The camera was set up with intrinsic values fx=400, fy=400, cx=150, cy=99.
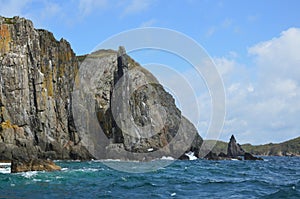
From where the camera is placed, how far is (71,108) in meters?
123

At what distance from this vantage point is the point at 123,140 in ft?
405

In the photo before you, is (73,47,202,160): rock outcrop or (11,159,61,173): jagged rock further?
(73,47,202,160): rock outcrop

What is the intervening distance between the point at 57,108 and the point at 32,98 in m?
11.0

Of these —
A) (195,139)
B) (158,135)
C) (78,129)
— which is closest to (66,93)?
(78,129)

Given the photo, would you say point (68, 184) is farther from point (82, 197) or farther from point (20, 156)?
point (20, 156)

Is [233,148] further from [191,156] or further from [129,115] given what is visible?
[129,115]

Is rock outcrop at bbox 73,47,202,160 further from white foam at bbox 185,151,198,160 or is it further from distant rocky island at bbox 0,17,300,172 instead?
white foam at bbox 185,151,198,160

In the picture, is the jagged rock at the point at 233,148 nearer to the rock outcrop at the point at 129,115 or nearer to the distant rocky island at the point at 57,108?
the rock outcrop at the point at 129,115

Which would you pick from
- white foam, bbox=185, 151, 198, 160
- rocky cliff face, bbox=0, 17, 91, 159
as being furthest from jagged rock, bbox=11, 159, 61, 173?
white foam, bbox=185, 151, 198, 160

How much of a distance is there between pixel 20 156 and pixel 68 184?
48403mm

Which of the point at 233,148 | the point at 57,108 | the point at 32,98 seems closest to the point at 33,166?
the point at 32,98

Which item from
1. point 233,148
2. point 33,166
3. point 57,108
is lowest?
point 33,166

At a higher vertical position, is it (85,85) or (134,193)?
(85,85)

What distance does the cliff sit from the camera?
9900 cm
